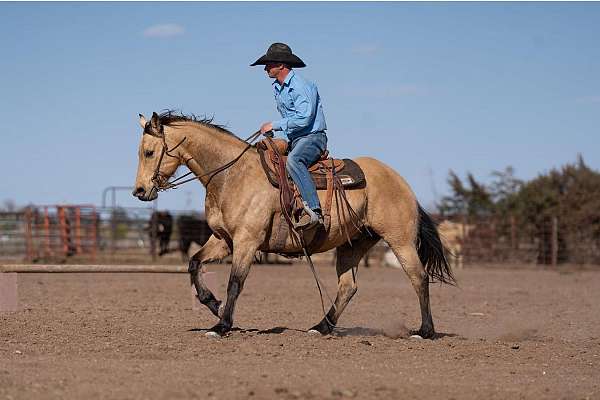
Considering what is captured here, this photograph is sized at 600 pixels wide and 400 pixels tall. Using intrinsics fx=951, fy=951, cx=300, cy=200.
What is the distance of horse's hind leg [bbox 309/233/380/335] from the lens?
10.1 metres

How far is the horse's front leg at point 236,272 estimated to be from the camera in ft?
29.2

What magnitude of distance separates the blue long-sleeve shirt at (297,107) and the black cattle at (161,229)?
1994cm

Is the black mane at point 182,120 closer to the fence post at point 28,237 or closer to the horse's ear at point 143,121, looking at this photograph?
the horse's ear at point 143,121

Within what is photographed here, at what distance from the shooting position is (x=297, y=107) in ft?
30.4

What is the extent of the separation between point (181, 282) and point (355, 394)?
1331 cm

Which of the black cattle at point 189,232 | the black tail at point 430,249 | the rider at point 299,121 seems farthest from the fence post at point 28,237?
the rider at point 299,121

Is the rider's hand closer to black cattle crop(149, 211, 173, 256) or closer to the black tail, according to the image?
the black tail

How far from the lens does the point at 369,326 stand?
11.4m

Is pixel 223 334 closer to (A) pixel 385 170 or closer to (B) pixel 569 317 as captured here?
(A) pixel 385 170

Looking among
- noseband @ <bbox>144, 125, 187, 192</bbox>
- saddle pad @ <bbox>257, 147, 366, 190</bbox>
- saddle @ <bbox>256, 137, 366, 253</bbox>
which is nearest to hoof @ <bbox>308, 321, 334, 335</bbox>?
saddle @ <bbox>256, 137, 366, 253</bbox>

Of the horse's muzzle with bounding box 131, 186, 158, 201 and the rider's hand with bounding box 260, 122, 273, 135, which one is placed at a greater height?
the rider's hand with bounding box 260, 122, 273, 135

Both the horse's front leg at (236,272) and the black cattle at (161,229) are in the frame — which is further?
the black cattle at (161,229)

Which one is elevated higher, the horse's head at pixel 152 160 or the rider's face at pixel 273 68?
the rider's face at pixel 273 68

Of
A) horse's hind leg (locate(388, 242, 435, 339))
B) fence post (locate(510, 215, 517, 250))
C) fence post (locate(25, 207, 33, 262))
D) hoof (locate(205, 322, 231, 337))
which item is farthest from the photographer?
fence post (locate(510, 215, 517, 250))
